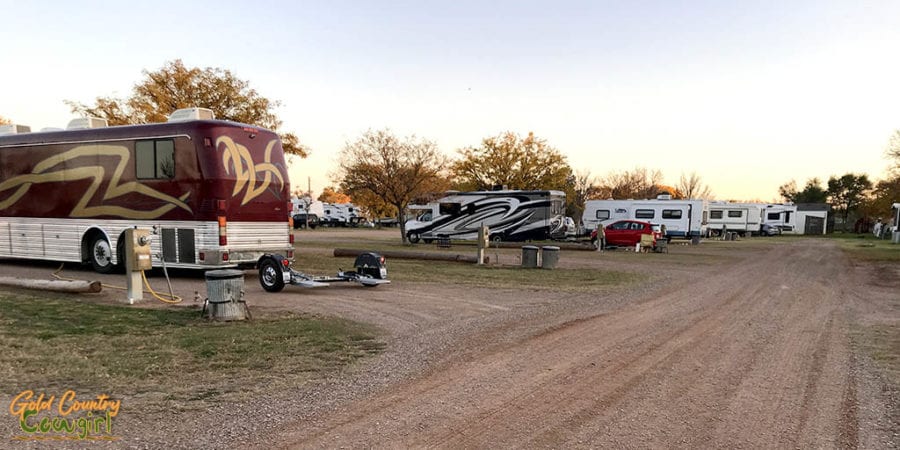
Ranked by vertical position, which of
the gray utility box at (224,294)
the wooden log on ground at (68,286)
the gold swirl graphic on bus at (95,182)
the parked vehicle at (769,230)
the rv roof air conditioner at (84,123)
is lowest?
the parked vehicle at (769,230)

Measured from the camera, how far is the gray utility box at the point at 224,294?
742 centimetres

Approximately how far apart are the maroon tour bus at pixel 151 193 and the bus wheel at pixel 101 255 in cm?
3

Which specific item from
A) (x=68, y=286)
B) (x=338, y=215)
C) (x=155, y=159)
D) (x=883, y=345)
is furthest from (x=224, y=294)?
(x=338, y=215)

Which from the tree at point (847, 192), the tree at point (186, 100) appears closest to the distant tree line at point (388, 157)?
the tree at point (186, 100)

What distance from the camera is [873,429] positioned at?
3963 mm

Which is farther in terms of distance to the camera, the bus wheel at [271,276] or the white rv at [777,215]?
the white rv at [777,215]

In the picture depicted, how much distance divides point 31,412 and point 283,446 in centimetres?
235

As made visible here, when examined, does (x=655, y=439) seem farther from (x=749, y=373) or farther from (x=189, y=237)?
(x=189, y=237)

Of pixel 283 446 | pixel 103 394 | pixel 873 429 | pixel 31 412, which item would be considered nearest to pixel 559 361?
pixel 873 429

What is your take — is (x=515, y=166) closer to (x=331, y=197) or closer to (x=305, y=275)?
(x=305, y=275)

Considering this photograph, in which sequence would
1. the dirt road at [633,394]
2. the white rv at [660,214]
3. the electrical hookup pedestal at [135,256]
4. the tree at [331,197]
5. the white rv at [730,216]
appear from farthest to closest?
the tree at [331,197] < the white rv at [730,216] < the white rv at [660,214] < the electrical hookup pedestal at [135,256] < the dirt road at [633,394]

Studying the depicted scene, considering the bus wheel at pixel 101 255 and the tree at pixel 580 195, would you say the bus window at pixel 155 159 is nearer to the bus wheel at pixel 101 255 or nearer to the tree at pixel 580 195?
the bus wheel at pixel 101 255

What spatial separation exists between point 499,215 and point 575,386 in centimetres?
2311

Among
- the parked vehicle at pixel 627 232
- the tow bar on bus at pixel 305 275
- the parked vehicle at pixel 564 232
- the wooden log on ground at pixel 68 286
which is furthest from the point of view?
the parked vehicle at pixel 564 232
